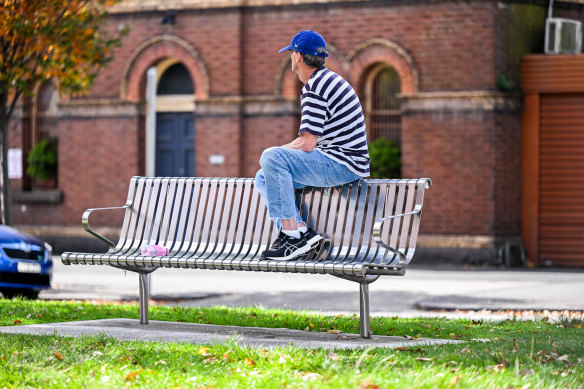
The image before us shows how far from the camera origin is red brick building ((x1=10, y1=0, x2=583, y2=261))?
2300 cm

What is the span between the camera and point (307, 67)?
28.8ft

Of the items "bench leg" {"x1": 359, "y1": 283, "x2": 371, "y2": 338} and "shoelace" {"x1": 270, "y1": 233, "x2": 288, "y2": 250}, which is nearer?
"bench leg" {"x1": 359, "y1": 283, "x2": 371, "y2": 338}

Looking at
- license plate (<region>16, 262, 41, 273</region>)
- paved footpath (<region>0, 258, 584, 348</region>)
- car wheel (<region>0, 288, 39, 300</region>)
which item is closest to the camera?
paved footpath (<region>0, 258, 584, 348</region>)

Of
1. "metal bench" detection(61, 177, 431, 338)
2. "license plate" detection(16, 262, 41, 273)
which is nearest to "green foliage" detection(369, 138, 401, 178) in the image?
"license plate" detection(16, 262, 41, 273)

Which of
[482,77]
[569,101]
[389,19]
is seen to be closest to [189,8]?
[389,19]

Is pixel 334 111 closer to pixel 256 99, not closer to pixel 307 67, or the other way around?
pixel 307 67

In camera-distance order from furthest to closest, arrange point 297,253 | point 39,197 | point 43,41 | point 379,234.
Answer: point 39,197 < point 43,41 < point 297,253 < point 379,234

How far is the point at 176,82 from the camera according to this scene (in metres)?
26.5

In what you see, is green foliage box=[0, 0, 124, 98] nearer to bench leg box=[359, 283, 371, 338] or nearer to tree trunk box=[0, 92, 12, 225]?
tree trunk box=[0, 92, 12, 225]

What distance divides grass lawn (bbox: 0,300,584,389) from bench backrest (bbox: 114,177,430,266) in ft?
3.25

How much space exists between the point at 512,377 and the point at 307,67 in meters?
3.25

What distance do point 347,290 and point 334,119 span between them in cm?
929

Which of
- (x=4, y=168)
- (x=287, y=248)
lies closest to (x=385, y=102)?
(x=4, y=168)

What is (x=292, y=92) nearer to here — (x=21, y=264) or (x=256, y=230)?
(x=21, y=264)
